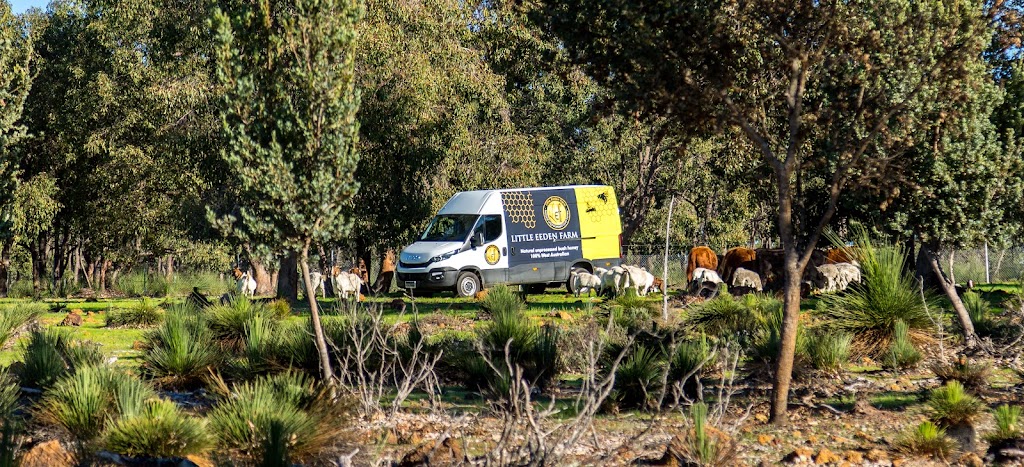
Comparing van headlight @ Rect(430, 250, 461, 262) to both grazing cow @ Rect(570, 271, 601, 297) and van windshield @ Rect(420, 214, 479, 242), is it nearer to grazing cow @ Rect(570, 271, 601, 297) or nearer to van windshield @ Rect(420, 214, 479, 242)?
van windshield @ Rect(420, 214, 479, 242)

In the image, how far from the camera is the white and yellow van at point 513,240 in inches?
993

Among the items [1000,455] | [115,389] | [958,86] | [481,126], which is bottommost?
[1000,455]

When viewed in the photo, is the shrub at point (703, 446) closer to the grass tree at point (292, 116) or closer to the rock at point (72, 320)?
the grass tree at point (292, 116)

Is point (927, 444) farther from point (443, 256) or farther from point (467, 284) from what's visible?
point (467, 284)

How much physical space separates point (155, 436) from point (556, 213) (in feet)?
64.1

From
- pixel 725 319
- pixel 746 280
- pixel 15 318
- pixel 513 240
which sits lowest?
pixel 725 319

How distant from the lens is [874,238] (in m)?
14.8

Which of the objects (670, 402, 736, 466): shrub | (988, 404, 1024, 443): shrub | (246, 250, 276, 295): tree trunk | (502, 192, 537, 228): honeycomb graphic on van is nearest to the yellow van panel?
(502, 192, 537, 228): honeycomb graphic on van

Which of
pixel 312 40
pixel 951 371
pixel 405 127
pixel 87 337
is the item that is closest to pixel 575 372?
pixel 951 371

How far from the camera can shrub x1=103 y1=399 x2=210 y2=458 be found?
765 centimetres

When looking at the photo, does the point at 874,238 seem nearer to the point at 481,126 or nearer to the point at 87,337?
the point at 87,337

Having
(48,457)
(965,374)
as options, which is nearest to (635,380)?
(965,374)

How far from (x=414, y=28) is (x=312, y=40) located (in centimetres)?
1380

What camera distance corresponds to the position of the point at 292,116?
10477 millimetres
